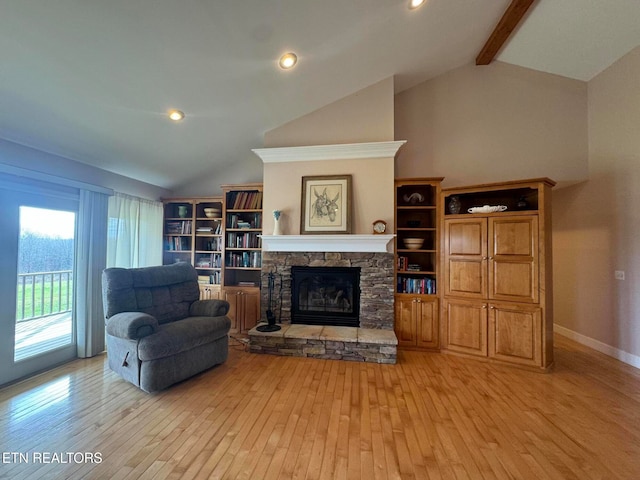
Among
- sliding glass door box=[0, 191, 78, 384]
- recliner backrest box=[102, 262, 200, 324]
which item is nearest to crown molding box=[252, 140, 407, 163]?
recliner backrest box=[102, 262, 200, 324]

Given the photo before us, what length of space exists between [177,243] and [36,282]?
1790mm

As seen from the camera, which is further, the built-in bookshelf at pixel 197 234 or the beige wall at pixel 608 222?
the built-in bookshelf at pixel 197 234

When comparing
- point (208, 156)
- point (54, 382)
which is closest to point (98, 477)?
point (54, 382)

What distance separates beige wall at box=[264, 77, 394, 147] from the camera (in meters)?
3.51

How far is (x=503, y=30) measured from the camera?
317cm

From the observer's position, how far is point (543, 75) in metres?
3.70

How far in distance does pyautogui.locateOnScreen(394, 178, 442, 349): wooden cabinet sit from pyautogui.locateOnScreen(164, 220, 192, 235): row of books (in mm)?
3479

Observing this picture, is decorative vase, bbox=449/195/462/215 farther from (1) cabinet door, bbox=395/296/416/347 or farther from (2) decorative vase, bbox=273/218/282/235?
(2) decorative vase, bbox=273/218/282/235

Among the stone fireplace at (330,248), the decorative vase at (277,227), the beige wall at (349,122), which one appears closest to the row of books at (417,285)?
the stone fireplace at (330,248)

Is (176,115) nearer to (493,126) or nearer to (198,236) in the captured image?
(198,236)

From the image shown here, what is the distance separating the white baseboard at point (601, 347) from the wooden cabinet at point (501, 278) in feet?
3.29

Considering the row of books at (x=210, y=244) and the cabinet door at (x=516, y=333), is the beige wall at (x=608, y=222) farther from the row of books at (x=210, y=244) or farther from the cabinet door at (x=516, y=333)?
the row of books at (x=210, y=244)

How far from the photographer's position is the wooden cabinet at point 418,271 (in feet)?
11.2

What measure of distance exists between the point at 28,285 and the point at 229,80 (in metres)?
3.07
